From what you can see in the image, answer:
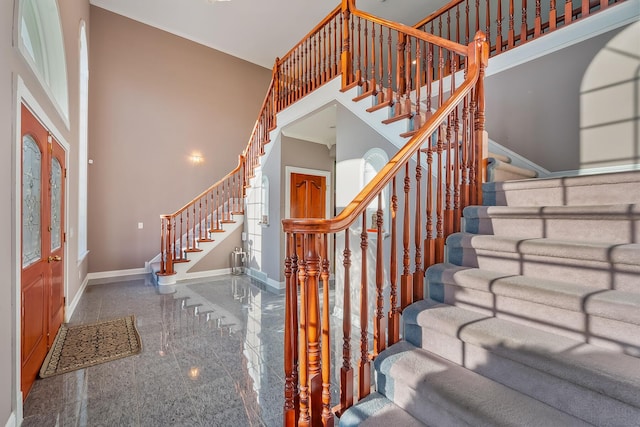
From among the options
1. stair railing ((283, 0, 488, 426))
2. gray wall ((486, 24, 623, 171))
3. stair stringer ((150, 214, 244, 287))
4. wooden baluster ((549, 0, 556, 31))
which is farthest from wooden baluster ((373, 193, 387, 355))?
stair stringer ((150, 214, 244, 287))

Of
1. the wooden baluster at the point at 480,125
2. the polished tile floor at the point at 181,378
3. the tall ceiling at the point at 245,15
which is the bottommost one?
the polished tile floor at the point at 181,378

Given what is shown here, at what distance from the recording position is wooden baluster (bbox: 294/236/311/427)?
136 centimetres

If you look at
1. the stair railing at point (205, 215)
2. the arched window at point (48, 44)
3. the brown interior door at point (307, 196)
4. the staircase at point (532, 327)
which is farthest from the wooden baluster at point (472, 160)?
the stair railing at point (205, 215)

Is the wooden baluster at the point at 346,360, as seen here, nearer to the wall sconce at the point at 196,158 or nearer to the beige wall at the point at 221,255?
the beige wall at the point at 221,255

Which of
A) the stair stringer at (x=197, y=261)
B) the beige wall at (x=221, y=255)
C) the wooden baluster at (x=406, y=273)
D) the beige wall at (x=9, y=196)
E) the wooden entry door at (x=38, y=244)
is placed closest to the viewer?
the beige wall at (x=9, y=196)

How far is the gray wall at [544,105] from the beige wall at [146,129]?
5752 mm

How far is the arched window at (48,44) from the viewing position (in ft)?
9.29

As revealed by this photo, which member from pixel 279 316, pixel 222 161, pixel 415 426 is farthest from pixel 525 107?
pixel 222 161

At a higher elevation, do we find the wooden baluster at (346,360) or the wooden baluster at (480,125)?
the wooden baluster at (480,125)

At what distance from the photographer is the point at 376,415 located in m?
1.36

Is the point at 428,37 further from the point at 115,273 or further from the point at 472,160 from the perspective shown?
the point at 115,273

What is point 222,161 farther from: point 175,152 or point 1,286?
point 1,286

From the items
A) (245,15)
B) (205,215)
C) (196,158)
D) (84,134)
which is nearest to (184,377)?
(205,215)

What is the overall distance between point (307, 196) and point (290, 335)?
439cm
